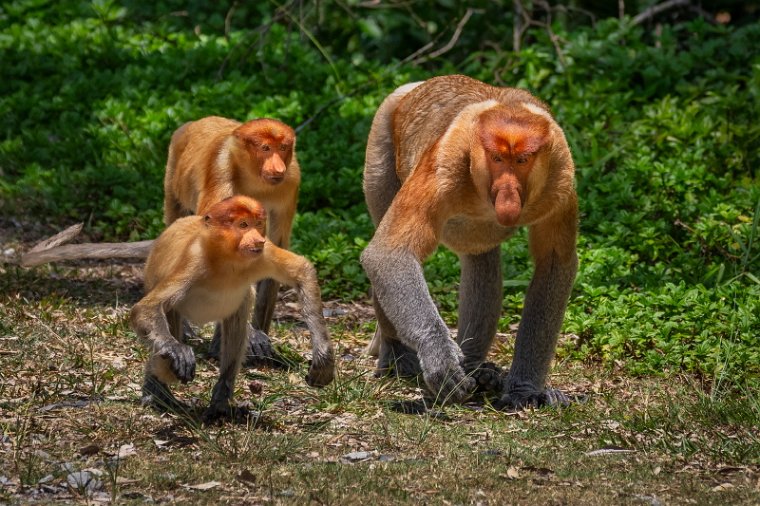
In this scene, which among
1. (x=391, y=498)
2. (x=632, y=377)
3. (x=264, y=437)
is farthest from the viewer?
(x=632, y=377)

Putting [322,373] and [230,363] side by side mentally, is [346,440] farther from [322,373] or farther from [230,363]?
[230,363]

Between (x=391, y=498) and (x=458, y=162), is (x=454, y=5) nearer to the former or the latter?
(x=458, y=162)

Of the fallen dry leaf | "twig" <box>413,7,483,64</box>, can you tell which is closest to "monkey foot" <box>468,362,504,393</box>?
the fallen dry leaf

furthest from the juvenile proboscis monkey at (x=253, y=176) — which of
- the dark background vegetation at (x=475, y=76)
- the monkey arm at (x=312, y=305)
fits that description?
the dark background vegetation at (x=475, y=76)

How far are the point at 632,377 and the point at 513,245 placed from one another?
2.22m

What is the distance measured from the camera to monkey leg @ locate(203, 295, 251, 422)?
232 inches

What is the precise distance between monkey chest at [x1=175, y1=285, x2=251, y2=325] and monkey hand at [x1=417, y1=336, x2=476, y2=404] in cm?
87

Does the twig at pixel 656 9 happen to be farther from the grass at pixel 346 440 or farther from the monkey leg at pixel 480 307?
the monkey leg at pixel 480 307

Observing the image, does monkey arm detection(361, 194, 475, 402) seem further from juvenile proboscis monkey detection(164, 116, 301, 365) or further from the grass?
juvenile proboscis monkey detection(164, 116, 301, 365)

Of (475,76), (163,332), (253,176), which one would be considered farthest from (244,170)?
(475,76)

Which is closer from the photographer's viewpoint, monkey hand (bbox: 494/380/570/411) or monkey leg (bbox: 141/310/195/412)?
monkey leg (bbox: 141/310/195/412)

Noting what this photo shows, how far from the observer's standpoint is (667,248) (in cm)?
886

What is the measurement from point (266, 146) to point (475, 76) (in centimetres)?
484

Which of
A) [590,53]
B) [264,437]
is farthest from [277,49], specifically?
[264,437]
